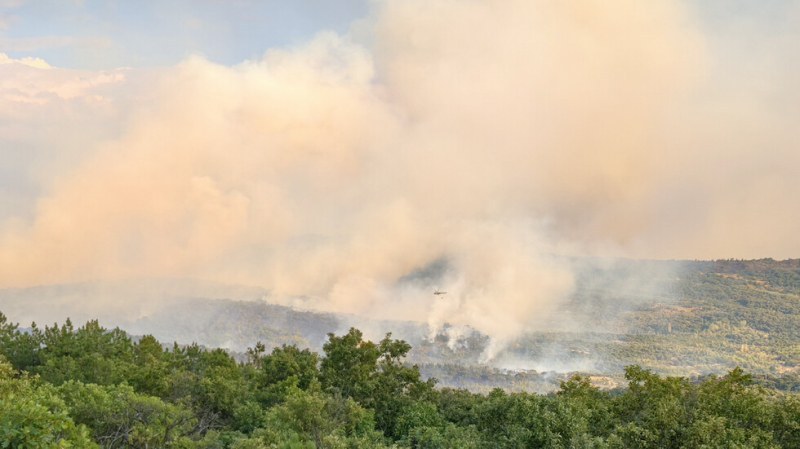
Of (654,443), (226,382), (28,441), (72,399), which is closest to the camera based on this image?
(28,441)

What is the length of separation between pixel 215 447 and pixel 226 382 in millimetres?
19969

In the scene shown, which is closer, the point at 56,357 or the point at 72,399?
the point at 72,399

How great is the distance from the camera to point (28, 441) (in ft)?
66.2

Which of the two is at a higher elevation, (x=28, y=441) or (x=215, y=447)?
(x=28, y=441)

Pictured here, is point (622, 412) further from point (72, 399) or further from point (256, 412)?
point (72, 399)

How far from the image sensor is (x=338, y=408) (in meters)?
46.0

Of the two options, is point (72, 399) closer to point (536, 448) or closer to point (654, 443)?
point (536, 448)

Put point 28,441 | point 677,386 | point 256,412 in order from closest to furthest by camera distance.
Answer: point 28,441, point 677,386, point 256,412

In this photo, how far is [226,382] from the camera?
188 feet

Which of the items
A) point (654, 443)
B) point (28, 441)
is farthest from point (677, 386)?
point (28, 441)

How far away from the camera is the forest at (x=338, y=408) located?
2977 centimetres

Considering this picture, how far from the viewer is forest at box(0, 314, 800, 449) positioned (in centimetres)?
2977

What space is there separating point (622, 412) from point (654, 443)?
38.7 feet

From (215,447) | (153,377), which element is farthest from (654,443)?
(153,377)
